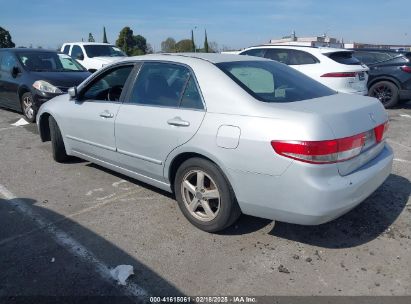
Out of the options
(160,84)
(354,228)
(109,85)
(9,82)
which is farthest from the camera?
(9,82)

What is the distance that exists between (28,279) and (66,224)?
2.95 feet

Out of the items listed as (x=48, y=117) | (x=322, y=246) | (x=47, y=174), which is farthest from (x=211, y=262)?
(x=48, y=117)

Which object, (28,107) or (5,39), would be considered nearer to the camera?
(28,107)

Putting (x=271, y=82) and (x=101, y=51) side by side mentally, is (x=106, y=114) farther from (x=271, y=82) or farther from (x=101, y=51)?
(x=101, y=51)

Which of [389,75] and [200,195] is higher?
[389,75]

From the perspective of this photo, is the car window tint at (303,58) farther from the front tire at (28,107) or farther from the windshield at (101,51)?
the windshield at (101,51)

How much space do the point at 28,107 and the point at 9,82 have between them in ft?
3.05

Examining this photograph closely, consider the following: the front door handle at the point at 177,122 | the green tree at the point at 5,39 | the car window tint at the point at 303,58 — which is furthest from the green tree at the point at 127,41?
the front door handle at the point at 177,122

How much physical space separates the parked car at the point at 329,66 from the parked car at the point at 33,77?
4.73m

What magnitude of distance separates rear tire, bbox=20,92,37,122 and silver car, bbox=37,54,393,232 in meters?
3.96

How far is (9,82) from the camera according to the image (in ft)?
27.6

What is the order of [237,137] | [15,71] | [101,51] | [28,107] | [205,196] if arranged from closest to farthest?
[237,137] < [205,196] < [28,107] < [15,71] < [101,51]

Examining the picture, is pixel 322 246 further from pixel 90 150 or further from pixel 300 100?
pixel 90 150

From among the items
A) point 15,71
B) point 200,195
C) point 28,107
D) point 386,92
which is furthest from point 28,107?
point 386,92
